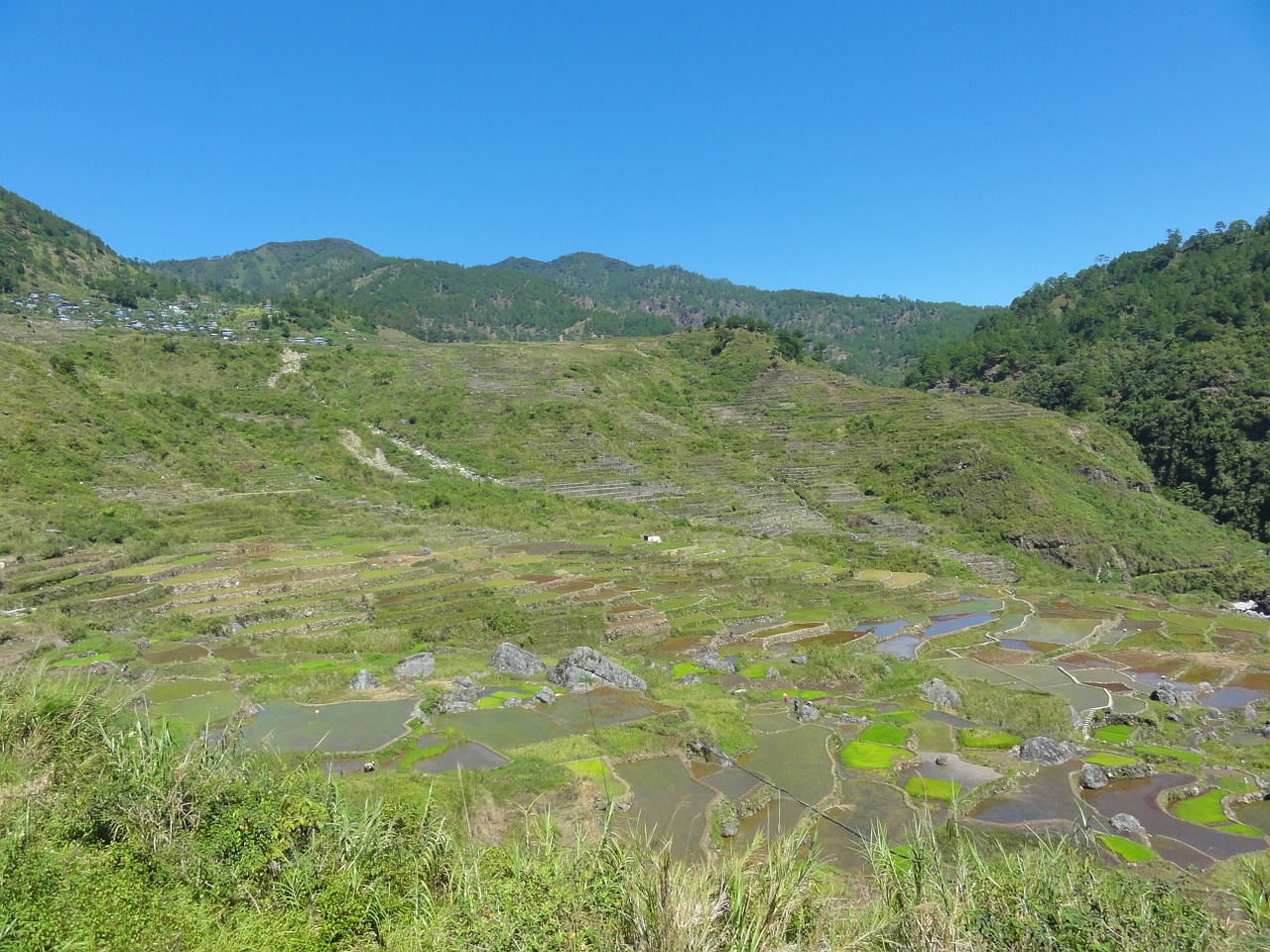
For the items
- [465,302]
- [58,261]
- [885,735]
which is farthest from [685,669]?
[465,302]

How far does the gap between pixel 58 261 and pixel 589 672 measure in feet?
415

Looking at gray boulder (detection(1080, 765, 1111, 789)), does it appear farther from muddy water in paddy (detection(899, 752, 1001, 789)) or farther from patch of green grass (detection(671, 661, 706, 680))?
patch of green grass (detection(671, 661, 706, 680))

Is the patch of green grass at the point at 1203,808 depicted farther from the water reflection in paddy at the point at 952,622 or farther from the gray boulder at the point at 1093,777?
the water reflection in paddy at the point at 952,622

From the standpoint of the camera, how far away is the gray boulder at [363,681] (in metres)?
20.2

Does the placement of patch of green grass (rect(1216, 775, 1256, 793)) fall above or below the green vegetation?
above

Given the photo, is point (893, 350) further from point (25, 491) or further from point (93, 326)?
point (25, 491)

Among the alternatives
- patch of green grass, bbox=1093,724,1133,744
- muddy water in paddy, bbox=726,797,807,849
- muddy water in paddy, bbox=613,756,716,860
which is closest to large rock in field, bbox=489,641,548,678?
muddy water in paddy, bbox=613,756,716,860

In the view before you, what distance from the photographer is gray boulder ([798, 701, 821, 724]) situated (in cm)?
2045

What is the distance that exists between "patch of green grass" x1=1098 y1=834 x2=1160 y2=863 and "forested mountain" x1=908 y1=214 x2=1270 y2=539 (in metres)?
51.9

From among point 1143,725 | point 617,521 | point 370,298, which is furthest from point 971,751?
point 370,298

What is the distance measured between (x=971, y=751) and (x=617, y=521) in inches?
1232

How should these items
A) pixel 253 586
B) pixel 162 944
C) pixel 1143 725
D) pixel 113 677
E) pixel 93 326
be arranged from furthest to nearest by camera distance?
1. pixel 93 326
2. pixel 253 586
3. pixel 1143 725
4. pixel 113 677
5. pixel 162 944

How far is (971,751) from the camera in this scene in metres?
18.4

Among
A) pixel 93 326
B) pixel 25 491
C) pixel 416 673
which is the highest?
pixel 93 326
